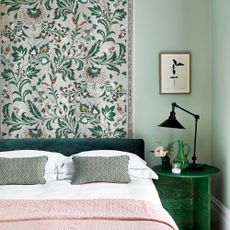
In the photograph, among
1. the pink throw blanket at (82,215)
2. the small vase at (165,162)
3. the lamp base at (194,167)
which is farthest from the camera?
the small vase at (165,162)

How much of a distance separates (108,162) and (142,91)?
3.01 ft

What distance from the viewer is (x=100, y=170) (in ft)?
9.60

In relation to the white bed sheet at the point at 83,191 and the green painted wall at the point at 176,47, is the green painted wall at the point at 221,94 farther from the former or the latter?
the white bed sheet at the point at 83,191

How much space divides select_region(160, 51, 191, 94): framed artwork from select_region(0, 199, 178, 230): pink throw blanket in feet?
5.21

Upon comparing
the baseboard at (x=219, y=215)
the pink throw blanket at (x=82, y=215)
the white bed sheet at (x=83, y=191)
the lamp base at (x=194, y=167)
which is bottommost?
the baseboard at (x=219, y=215)

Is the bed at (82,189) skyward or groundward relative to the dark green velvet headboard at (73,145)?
groundward

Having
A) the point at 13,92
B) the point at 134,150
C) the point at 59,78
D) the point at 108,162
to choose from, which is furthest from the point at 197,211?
the point at 13,92

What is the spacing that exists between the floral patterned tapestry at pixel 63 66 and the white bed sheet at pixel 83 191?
0.81 metres

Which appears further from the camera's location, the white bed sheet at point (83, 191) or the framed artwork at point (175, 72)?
the framed artwork at point (175, 72)

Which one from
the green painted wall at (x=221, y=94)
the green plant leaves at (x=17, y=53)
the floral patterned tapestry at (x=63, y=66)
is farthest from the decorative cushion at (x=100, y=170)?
the green plant leaves at (x=17, y=53)

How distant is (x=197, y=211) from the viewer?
3.30 meters

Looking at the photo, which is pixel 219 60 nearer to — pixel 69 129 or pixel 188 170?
pixel 188 170

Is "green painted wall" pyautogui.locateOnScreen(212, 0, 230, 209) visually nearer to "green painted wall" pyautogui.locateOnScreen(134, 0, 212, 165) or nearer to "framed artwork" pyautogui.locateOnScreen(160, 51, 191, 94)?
"green painted wall" pyautogui.locateOnScreen(134, 0, 212, 165)

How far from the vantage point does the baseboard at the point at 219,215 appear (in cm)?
308
